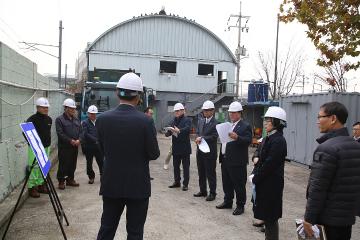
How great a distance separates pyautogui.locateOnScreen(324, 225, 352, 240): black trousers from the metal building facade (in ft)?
32.0

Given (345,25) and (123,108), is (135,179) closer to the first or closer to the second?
(123,108)

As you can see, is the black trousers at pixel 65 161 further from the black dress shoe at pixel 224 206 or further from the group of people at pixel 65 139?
the black dress shoe at pixel 224 206

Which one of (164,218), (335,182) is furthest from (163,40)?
(335,182)

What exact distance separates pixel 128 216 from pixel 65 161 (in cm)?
528

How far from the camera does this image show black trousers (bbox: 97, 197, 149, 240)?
378 cm

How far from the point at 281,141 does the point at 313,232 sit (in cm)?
161

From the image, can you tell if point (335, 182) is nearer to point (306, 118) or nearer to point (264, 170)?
point (264, 170)

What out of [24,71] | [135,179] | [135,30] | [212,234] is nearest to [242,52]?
[135,30]

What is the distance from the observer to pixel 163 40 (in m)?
29.8

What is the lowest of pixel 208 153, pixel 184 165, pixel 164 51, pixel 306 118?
pixel 184 165

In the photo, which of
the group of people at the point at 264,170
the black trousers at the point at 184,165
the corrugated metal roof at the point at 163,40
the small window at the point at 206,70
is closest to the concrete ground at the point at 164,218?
the black trousers at the point at 184,165

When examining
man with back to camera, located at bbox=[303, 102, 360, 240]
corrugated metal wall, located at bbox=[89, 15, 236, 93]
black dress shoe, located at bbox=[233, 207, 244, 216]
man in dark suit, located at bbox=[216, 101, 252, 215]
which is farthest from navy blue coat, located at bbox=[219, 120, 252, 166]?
corrugated metal wall, located at bbox=[89, 15, 236, 93]

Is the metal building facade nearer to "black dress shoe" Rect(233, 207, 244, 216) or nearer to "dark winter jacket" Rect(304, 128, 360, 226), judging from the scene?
"black dress shoe" Rect(233, 207, 244, 216)

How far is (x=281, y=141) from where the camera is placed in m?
4.87
